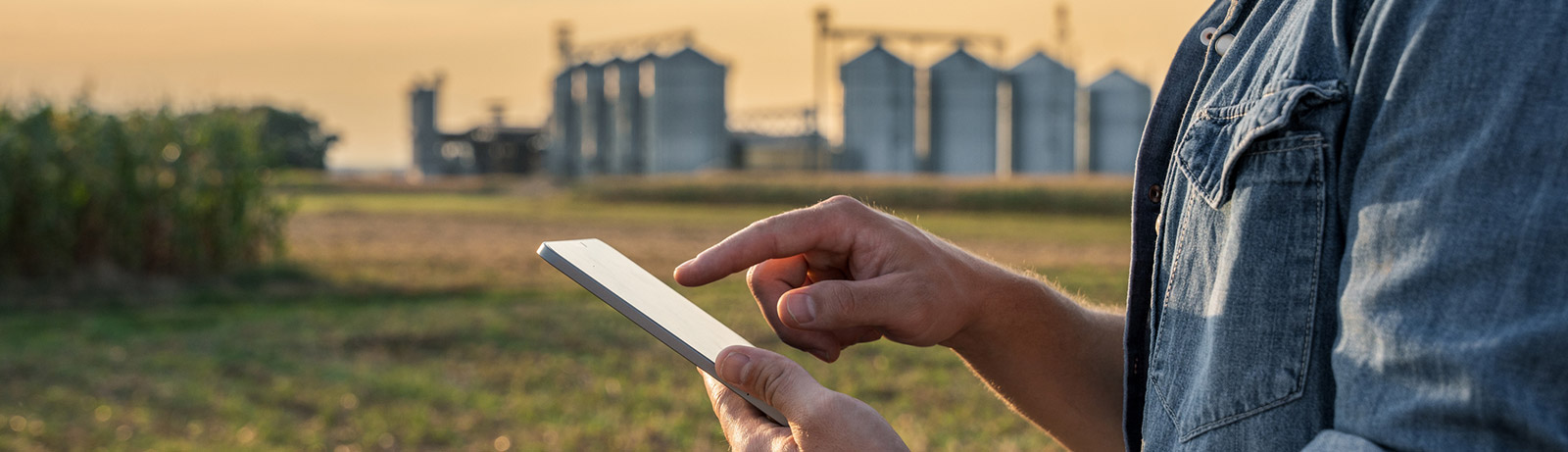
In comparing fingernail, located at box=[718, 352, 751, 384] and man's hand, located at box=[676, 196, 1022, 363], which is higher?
man's hand, located at box=[676, 196, 1022, 363]

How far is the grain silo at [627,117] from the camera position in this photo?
37.0m

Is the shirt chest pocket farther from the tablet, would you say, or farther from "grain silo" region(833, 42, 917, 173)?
"grain silo" region(833, 42, 917, 173)

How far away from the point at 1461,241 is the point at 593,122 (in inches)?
1553

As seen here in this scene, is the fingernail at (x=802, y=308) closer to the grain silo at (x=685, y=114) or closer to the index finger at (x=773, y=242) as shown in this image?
the index finger at (x=773, y=242)

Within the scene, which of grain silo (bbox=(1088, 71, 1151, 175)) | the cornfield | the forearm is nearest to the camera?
the forearm

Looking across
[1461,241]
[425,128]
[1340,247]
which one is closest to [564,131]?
[425,128]

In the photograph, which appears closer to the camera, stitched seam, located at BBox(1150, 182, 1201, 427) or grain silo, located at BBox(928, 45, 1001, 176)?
stitched seam, located at BBox(1150, 182, 1201, 427)

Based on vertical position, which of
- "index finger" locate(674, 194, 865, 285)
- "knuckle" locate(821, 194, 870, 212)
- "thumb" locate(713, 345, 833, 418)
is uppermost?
"knuckle" locate(821, 194, 870, 212)

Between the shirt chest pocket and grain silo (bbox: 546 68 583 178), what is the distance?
4050 centimetres

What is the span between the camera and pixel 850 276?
5.13 ft

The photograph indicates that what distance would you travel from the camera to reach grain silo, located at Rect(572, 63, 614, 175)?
129 feet

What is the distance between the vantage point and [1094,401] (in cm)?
168

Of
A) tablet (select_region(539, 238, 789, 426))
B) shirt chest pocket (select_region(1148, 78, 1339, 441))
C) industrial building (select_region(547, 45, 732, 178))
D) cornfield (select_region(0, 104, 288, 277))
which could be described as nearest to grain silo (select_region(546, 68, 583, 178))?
industrial building (select_region(547, 45, 732, 178))

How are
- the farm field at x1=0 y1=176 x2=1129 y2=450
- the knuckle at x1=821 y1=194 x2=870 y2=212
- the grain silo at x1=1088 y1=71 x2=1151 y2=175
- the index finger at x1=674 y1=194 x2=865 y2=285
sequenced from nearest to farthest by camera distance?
the index finger at x1=674 y1=194 x2=865 y2=285 → the knuckle at x1=821 y1=194 x2=870 y2=212 → the farm field at x1=0 y1=176 x2=1129 y2=450 → the grain silo at x1=1088 y1=71 x2=1151 y2=175
